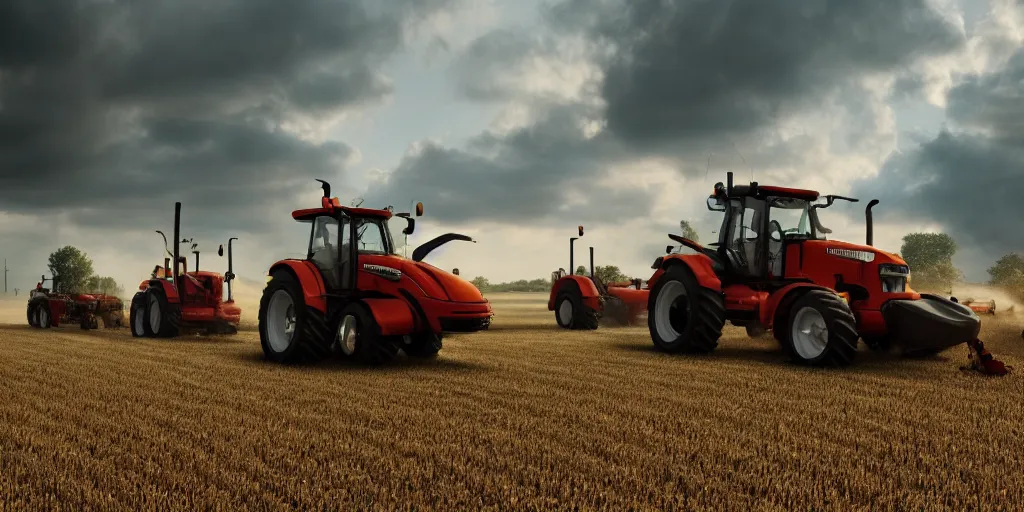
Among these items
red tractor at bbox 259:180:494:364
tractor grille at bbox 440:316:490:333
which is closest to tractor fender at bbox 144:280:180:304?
red tractor at bbox 259:180:494:364

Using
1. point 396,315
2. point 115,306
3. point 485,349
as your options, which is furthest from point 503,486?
point 115,306

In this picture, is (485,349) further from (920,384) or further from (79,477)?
(79,477)

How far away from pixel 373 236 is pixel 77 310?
566 inches

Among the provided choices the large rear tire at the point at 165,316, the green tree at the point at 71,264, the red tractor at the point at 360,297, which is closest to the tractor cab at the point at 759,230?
the red tractor at the point at 360,297

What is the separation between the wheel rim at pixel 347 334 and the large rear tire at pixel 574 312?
30.1 ft

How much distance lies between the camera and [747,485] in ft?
15.1

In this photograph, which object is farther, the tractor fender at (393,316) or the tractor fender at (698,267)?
the tractor fender at (698,267)

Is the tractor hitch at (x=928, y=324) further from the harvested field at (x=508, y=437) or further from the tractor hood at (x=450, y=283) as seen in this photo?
the tractor hood at (x=450, y=283)

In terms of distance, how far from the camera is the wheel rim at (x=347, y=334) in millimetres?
10438

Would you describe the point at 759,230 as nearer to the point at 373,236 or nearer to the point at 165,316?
the point at 373,236

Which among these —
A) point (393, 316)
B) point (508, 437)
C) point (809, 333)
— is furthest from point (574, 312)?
point (508, 437)

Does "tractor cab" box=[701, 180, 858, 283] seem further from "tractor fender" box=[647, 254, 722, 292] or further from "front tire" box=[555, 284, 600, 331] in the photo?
"front tire" box=[555, 284, 600, 331]

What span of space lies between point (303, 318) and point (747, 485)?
725 cm

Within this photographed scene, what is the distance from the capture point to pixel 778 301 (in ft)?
35.8
